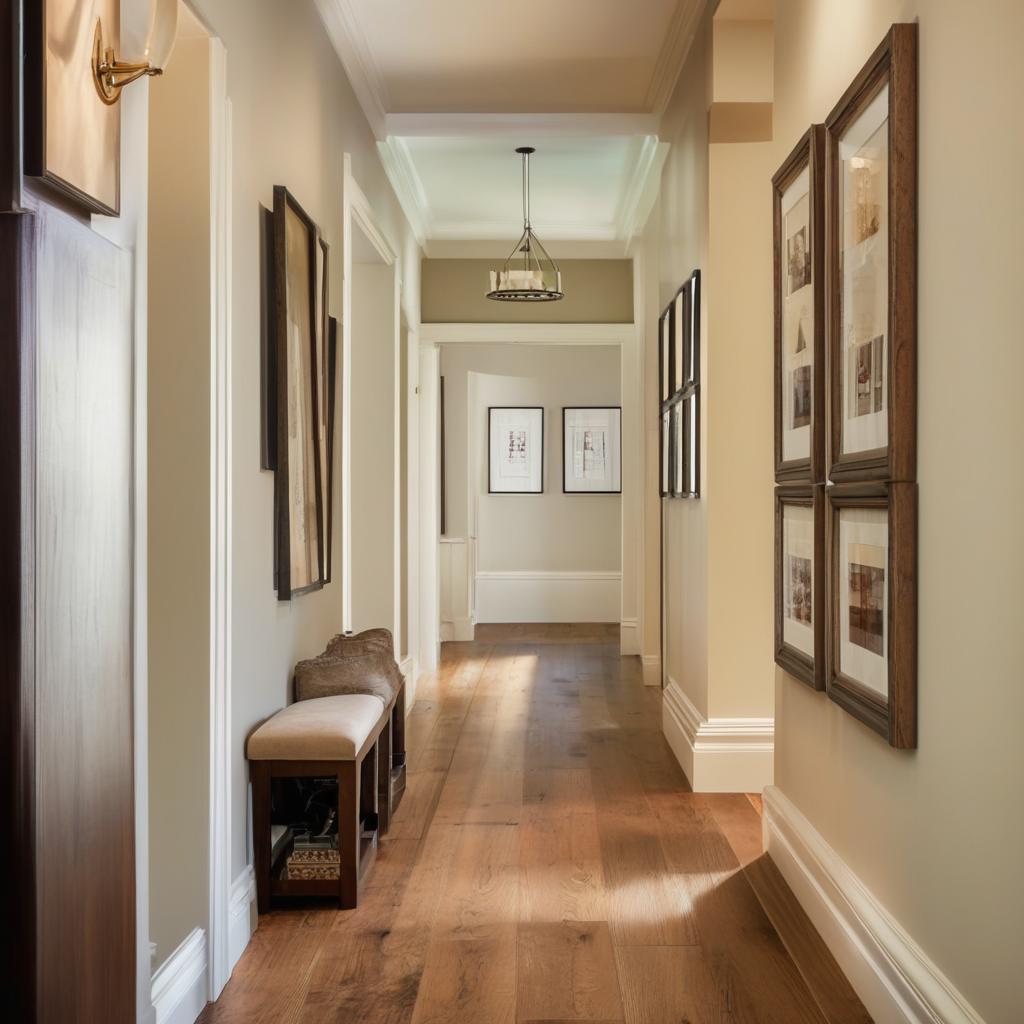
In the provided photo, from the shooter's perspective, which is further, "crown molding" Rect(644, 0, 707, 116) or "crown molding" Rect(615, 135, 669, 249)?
"crown molding" Rect(615, 135, 669, 249)

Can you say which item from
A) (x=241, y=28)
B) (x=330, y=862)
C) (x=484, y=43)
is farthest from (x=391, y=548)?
(x=241, y=28)

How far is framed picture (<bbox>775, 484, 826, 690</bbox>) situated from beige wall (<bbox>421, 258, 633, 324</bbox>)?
4.96 m

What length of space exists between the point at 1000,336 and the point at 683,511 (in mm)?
3409

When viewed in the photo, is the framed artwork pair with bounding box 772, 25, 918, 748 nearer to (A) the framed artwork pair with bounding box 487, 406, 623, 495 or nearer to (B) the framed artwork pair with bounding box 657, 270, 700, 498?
(B) the framed artwork pair with bounding box 657, 270, 700, 498

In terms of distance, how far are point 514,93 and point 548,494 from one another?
5.74 meters

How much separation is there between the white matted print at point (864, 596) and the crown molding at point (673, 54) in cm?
255

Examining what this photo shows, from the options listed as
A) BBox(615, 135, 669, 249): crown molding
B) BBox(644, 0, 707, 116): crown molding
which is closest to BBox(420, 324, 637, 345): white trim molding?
BBox(615, 135, 669, 249): crown molding

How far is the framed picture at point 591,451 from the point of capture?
1041 centimetres

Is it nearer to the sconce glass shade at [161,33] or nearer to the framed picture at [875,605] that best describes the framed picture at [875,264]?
the framed picture at [875,605]

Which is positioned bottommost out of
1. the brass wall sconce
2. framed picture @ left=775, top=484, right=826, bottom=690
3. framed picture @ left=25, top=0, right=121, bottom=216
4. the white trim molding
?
framed picture @ left=775, top=484, right=826, bottom=690

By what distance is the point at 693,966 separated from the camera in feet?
8.50

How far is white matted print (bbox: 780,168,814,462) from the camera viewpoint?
2742mm

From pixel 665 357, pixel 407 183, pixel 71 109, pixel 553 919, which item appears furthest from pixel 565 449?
pixel 71 109

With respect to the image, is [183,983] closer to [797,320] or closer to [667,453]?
[797,320]
